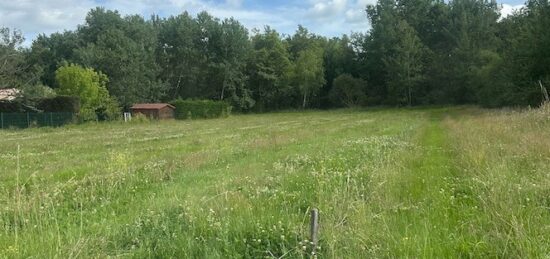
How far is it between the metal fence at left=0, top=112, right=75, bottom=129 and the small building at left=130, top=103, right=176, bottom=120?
1696 cm

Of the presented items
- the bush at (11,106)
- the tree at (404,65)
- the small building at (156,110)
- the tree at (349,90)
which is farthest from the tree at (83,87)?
the tree at (404,65)

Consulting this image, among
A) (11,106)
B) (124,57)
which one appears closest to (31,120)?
(11,106)

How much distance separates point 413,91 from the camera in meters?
86.2

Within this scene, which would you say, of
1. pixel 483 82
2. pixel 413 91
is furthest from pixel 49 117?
pixel 413 91

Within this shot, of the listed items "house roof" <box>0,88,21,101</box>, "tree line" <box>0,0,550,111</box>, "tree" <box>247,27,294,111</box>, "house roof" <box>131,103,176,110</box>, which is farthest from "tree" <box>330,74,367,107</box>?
"house roof" <box>0,88,21,101</box>

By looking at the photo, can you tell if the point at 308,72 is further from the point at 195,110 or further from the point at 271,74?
the point at 195,110

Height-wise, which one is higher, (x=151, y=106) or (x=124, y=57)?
(x=124, y=57)

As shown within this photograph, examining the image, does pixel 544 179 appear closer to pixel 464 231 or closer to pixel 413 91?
pixel 464 231

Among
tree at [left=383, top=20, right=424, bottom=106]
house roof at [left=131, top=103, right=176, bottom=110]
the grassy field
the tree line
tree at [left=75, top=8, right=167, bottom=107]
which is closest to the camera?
the grassy field

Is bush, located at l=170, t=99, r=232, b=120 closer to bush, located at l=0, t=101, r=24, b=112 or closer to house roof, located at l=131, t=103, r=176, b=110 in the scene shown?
house roof, located at l=131, t=103, r=176, b=110

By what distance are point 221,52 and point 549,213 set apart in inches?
3504

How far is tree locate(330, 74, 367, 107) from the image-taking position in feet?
296

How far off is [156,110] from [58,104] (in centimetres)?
1809

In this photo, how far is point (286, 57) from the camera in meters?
95.1
